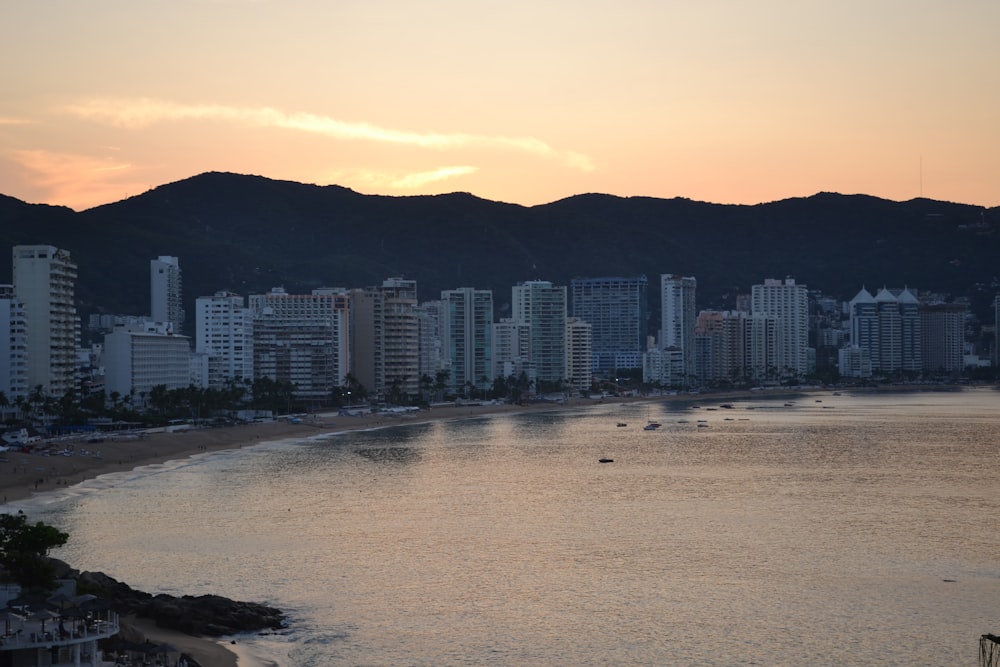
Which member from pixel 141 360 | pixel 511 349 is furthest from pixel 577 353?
pixel 141 360

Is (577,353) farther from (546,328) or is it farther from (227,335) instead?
(227,335)

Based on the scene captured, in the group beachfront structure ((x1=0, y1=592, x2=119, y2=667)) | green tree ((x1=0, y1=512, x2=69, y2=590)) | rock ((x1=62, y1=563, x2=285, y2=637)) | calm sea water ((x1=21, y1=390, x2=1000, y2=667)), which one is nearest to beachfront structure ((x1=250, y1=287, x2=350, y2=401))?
calm sea water ((x1=21, y1=390, x2=1000, y2=667))

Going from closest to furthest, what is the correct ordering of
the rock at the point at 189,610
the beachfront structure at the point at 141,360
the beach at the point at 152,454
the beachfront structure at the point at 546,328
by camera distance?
the beach at the point at 152,454 < the rock at the point at 189,610 < the beachfront structure at the point at 141,360 < the beachfront structure at the point at 546,328

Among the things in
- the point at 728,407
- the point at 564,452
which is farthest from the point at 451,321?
the point at 564,452

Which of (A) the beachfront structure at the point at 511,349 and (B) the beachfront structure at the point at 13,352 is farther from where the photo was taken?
(A) the beachfront structure at the point at 511,349

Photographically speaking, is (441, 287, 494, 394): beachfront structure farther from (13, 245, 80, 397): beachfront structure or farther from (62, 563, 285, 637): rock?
(62, 563, 285, 637): rock

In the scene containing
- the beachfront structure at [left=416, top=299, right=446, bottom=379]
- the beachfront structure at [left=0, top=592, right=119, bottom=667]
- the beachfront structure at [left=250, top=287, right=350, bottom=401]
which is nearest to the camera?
the beachfront structure at [left=0, top=592, right=119, bottom=667]

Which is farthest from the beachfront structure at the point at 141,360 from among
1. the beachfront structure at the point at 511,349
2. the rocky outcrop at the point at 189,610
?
the rocky outcrop at the point at 189,610

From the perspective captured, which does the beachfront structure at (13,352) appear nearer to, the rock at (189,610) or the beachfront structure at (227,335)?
the beachfront structure at (227,335)
